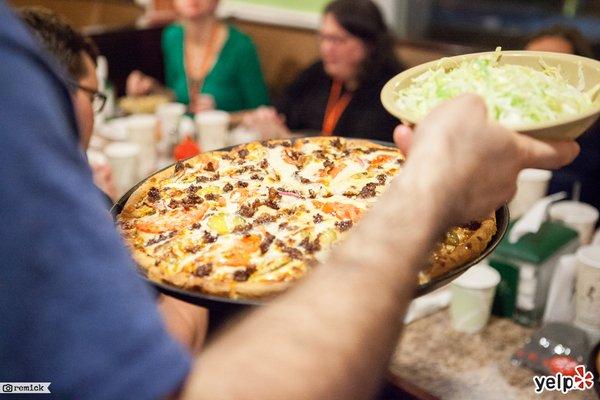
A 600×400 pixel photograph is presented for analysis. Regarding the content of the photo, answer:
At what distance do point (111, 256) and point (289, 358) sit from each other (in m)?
0.20

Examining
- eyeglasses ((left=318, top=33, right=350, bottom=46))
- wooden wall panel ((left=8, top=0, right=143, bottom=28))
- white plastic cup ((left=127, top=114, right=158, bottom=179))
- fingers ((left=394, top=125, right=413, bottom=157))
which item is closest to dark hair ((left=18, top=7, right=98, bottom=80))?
white plastic cup ((left=127, top=114, right=158, bottom=179))

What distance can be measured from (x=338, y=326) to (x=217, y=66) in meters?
3.76

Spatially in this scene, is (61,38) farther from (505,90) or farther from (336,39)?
(336,39)

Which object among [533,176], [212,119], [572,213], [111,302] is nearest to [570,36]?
[533,176]

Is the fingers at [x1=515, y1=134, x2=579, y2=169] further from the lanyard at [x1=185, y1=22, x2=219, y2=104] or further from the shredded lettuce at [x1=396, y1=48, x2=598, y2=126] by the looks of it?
the lanyard at [x1=185, y1=22, x2=219, y2=104]

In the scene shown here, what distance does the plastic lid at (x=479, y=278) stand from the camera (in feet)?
6.15

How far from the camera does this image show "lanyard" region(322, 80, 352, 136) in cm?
361

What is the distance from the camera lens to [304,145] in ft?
5.14

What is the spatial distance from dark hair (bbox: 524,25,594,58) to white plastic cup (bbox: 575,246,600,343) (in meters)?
1.32

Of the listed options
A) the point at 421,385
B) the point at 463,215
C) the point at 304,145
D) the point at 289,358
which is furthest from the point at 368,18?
the point at 289,358

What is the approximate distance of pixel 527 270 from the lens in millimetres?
1907

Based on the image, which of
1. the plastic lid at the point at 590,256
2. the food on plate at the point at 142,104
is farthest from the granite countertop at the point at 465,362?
the food on plate at the point at 142,104

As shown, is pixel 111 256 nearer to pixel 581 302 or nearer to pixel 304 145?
pixel 304 145

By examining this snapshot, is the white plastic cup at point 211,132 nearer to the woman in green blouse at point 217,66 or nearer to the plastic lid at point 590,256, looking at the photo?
the woman in green blouse at point 217,66
